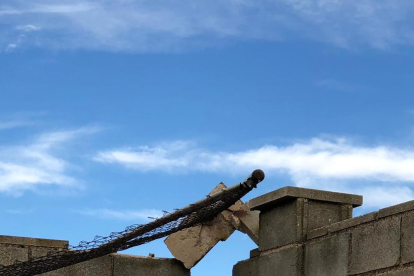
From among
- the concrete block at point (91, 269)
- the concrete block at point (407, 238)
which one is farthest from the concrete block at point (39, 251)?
the concrete block at point (407, 238)

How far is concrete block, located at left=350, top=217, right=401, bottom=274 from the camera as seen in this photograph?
7.21m

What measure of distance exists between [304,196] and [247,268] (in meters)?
1.21

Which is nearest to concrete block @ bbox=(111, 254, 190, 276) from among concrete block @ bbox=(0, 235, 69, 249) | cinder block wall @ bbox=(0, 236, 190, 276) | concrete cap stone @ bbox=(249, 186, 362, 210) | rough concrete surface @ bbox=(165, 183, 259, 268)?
cinder block wall @ bbox=(0, 236, 190, 276)

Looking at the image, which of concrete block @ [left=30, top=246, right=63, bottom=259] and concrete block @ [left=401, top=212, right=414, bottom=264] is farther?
concrete block @ [left=30, top=246, right=63, bottom=259]

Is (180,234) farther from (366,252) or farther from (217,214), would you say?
(366,252)

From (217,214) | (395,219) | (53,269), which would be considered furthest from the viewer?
(217,214)

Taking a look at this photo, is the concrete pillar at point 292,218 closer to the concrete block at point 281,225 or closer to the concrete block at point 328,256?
the concrete block at point 281,225

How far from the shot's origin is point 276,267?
8.65 metres

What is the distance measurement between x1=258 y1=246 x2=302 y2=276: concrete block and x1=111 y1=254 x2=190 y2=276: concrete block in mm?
1262

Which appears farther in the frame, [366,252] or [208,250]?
[208,250]

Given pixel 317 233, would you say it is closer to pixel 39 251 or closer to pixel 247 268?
pixel 247 268

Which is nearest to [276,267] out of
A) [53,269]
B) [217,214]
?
[217,214]

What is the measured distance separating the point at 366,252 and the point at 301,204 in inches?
40.6

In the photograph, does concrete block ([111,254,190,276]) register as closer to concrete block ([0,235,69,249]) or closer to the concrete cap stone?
concrete block ([0,235,69,249])
